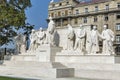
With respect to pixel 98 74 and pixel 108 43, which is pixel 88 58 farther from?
pixel 98 74

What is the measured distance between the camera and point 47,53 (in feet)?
77.2

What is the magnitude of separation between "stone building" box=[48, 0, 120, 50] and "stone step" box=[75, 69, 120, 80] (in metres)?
33.5

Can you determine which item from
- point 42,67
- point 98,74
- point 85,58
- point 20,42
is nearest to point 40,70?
point 42,67

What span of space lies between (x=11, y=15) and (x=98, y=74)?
476 inches

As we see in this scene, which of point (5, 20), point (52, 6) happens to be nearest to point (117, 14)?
point (52, 6)

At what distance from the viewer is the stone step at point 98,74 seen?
18464 mm

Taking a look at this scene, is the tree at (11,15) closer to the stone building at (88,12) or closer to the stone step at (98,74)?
the stone step at (98,74)

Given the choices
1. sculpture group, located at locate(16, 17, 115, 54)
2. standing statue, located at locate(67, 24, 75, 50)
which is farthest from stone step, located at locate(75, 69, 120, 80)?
standing statue, located at locate(67, 24, 75, 50)

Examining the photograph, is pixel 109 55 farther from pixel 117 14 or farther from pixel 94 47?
pixel 117 14

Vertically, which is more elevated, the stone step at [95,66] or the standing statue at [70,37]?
the standing statue at [70,37]

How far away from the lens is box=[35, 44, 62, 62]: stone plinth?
23.5 metres

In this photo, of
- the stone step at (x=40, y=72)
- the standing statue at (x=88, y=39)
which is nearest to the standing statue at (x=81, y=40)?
the standing statue at (x=88, y=39)

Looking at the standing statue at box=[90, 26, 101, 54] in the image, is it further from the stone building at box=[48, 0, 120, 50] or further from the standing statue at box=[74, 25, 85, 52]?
the stone building at box=[48, 0, 120, 50]

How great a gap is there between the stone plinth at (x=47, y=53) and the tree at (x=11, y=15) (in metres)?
4.90
